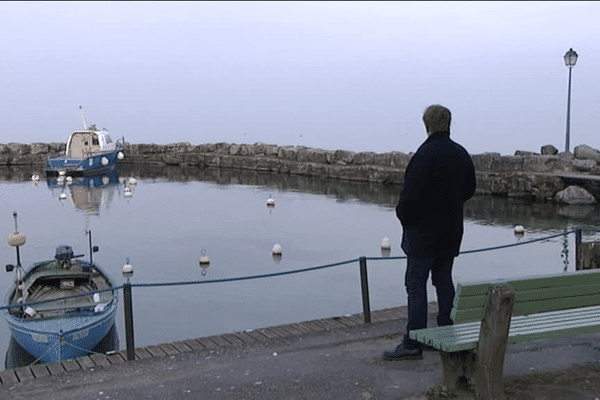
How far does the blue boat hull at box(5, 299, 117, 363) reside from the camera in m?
9.73

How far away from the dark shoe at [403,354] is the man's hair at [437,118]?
1.90 meters

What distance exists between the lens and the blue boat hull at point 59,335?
9734mm

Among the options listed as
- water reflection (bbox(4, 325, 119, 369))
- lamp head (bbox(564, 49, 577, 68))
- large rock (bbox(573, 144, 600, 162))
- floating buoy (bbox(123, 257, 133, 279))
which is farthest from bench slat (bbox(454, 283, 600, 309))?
Result: large rock (bbox(573, 144, 600, 162))

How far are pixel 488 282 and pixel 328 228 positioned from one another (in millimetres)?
16640

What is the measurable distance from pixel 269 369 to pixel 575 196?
64.9 ft

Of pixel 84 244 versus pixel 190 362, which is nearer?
pixel 190 362

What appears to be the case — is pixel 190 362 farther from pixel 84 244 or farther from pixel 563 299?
pixel 84 244

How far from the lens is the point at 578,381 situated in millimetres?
5156

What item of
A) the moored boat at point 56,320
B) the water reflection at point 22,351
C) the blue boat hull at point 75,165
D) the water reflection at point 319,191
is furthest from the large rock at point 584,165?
the blue boat hull at point 75,165

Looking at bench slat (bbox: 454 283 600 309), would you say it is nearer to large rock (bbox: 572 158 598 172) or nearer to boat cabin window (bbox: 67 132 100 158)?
large rock (bbox: 572 158 598 172)

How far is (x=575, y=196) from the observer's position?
22.8m

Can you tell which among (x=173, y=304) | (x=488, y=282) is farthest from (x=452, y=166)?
(x=173, y=304)

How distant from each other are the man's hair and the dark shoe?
190 centimetres

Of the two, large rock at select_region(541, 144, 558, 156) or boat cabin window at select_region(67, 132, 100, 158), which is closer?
large rock at select_region(541, 144, 558, 156)
